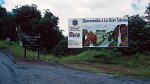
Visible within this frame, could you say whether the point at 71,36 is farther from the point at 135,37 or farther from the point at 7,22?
the point at 7,22

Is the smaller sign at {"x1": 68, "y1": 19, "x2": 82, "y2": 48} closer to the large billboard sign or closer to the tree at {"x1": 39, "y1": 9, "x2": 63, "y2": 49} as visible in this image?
the large billboard sign

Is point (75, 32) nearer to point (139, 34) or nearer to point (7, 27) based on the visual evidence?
point (139, 34)

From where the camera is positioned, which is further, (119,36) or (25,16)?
(25,16)

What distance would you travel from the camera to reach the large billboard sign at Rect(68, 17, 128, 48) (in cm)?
3216

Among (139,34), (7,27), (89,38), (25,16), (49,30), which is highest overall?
(25,16)

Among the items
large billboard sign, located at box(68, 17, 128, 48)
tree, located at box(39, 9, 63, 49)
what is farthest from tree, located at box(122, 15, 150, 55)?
tree, located at box(39, 9, 63, 49)

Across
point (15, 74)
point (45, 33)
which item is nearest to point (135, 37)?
point (45, 33)

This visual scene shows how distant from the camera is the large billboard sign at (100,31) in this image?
105ft

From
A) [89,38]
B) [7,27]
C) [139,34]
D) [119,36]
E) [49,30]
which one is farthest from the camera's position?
[7,27]

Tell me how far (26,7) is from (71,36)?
91.1 ft

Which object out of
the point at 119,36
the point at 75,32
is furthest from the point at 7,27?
the point at 119,36

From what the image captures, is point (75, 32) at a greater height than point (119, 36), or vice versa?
point (75, 32)

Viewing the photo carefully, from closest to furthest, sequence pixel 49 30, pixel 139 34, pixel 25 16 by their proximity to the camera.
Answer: pixel 139 34 → pixel 49 30 → pixel 25 16

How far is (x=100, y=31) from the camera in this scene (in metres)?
32.4
